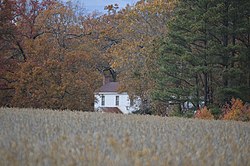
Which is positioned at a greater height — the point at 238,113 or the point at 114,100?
the point at 114,100

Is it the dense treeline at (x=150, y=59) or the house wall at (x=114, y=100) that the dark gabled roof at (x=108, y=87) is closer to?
the house wall at (x=114, y=100)

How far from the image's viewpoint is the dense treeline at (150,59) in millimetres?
30219

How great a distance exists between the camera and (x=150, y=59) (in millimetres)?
40312

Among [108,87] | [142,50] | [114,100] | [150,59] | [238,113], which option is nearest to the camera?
[238,113]

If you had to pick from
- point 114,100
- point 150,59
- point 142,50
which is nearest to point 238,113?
point 150,59

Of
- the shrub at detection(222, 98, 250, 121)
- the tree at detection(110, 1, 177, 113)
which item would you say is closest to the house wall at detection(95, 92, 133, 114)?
the tree at detection(110, 1, 177, 113)

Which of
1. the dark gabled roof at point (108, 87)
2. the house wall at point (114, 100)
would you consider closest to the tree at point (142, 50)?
the dark gabled roof at point (108, 87)

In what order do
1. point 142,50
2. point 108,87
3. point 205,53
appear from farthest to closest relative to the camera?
point 108,87 < point 142,50 < point 205,53

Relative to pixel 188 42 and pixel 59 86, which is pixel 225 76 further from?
pixel 59 86

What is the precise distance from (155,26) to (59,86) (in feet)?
45.9

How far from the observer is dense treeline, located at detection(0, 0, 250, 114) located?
99.1ft

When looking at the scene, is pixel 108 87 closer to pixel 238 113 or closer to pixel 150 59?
pixel 150 59

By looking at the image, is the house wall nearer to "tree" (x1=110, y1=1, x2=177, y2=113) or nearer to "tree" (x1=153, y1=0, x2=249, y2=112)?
"tree" (x1=110, y1=1, x2=177, y2=113)

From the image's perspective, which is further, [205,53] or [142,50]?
[142,50]
